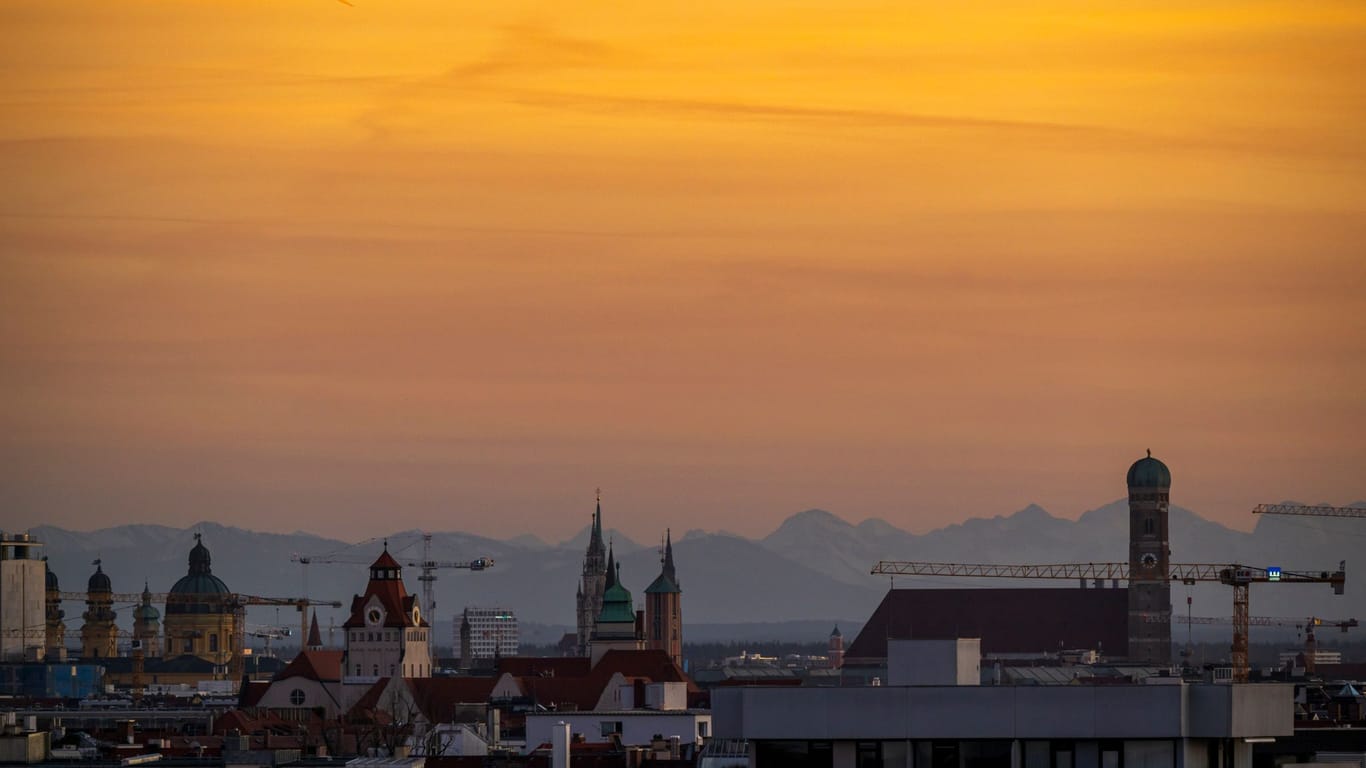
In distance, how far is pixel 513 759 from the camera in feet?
306

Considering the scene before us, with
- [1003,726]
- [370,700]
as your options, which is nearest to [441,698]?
[370,700]

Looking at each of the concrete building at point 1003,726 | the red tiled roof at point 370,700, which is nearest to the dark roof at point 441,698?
the red tiled roof at point 370,700

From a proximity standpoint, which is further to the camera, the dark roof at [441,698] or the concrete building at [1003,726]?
the dark roof at [441,698]

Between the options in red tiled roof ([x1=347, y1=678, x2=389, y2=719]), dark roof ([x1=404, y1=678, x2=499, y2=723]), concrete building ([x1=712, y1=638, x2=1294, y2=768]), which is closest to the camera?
concrete building ([x1=712, y1=638, x2=1294, y2=768])

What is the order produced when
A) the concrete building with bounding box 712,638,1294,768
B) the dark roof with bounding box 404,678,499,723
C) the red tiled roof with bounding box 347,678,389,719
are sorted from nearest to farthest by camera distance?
the concrete building with bounding box 712,638,1294,768, the red tiled roof with bounding box 347,678,389,719, the dark roof with bounding box 404,678,499,723

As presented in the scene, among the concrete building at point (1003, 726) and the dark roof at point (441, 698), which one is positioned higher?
the concrete building at point (1003, 726)

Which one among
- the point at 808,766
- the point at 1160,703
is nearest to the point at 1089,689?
the point at 1160,703

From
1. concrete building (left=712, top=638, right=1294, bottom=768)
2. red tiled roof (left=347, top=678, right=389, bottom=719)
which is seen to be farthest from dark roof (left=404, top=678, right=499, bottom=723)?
concrete building (left=712, top=638, right=1294, bottom=768)

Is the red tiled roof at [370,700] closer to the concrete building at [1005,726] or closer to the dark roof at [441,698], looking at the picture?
the dark roof at [441,698]

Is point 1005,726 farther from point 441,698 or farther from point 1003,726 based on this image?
point 441,698

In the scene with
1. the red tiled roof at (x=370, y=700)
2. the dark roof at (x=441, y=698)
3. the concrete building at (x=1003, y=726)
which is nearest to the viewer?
the concrete building at (x=1003, y=726)

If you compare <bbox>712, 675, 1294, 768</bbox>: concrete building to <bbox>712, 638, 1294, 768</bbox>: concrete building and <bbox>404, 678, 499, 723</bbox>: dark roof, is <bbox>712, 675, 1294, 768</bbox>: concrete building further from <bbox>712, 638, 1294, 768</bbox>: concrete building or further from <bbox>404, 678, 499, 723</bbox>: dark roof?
<bbox>404, 678, 499, 723</bbox>: dark roof

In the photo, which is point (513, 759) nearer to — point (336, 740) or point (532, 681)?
point (336, 740)

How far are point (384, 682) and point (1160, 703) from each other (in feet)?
519
